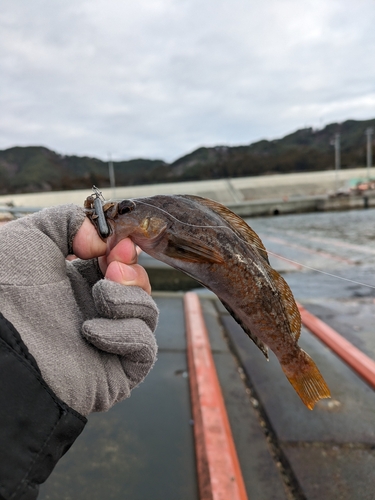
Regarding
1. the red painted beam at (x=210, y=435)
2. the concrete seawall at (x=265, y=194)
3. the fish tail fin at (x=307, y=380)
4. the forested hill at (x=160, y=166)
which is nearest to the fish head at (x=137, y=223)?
the fish tail fin at (x=307, y=380)

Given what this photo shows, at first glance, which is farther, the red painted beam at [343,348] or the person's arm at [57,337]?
the red painted beam at [343,348]

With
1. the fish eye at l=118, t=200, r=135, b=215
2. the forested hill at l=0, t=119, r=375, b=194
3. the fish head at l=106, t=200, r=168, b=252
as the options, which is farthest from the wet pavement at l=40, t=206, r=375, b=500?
the forested hill at l=0, t=119, r=375, b=194

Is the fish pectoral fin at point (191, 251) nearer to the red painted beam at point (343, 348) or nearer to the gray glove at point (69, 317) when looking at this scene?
the gray glove at point (69, 317)

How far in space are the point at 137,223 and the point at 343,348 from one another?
12.7 feet

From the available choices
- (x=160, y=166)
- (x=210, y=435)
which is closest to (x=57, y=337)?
(x=210, y=435)

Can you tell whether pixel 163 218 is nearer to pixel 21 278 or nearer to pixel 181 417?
pixel 21 278

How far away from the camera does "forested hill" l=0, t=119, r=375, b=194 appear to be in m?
78.0

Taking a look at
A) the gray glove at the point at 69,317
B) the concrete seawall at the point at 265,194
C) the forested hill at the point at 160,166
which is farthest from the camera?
the forested hill at the point at 160,166

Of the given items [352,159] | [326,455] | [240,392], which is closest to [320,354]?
[240,392]

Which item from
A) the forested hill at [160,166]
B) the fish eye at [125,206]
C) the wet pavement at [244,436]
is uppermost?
the forested hill at [160,166]

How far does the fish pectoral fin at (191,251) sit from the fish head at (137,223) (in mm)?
76

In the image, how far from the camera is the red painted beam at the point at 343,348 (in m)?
3.86

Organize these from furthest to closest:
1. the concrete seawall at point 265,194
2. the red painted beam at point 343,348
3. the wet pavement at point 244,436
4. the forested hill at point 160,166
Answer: the forested hill at point 160,166 < the concrete seawall at point 265,194 < the red painted beam at point 343,348 < the wet pavement at point 244,436

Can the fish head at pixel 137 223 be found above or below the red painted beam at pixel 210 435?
above
